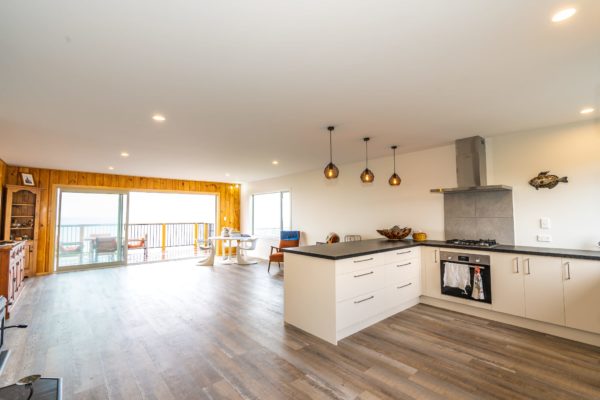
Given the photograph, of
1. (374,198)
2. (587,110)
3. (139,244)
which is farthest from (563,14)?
(139,244)

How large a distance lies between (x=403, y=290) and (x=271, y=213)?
5.23m

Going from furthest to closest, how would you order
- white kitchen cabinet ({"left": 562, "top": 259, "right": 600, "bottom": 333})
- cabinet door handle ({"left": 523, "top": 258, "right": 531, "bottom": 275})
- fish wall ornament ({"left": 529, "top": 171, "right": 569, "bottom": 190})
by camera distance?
1. fish wall ornament ({"left": 529, "top": 171, "right": 569, "bottom": 190})
2. cabinet door handle ({"left": 523, "top": 258, "right": 531, "bottom": 275})
3. white kitchen cabinet ({"left": 562, "top": 259, "right": 600, "bottom": 333})

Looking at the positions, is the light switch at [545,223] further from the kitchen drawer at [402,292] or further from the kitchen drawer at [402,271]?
the kitchen drawer at [402,292]

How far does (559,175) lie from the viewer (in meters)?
3.48

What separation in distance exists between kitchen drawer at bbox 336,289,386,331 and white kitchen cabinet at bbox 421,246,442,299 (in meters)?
1.00

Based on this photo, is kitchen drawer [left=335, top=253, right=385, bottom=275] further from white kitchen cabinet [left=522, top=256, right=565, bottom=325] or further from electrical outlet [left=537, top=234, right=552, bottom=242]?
electrical outlet [left=537, top=234, right=552, bottom=242]

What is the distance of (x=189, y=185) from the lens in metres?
8.58

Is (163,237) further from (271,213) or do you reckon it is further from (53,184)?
(271,213)

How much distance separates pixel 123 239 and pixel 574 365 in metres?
8.91

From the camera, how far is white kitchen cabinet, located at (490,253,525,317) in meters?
3.27

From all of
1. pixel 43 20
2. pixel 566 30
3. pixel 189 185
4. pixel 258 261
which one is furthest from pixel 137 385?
pixel 189 185

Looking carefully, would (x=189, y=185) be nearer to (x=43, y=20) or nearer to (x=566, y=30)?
(x=43, y=20)

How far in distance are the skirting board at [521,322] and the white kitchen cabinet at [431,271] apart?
16 centimetres

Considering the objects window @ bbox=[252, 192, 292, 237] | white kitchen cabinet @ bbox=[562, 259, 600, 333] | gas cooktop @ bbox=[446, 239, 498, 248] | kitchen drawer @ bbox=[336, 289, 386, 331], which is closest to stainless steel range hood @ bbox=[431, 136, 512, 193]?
gas cooktop @ bbox=[446, 239, 498, 248]
